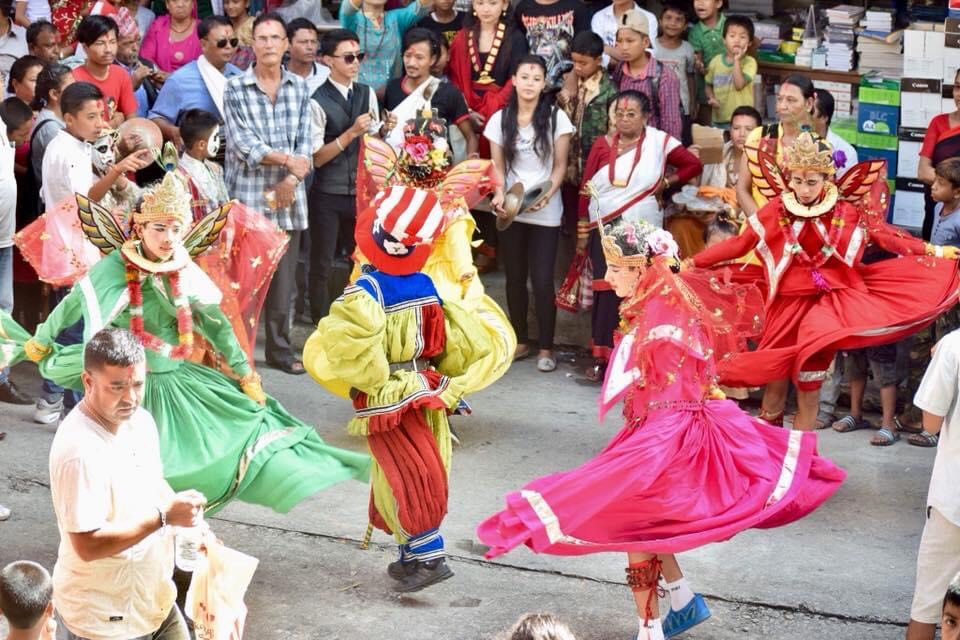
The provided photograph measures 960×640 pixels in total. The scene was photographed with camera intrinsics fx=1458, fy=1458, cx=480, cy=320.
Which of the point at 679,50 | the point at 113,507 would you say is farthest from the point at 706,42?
the point at 113,507

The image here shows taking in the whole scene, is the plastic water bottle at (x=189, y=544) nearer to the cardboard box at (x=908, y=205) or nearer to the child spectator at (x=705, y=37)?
the cardboard box at (x=908, y=205)

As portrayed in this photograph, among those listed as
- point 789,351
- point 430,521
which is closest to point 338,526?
point 430,521

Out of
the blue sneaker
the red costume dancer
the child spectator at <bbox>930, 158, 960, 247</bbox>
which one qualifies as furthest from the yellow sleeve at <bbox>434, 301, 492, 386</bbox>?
the child spectator at <bbox>930, 158, 960, 247</bbox>

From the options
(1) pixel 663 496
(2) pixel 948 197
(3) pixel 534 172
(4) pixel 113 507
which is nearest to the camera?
(4) pixel 113 507

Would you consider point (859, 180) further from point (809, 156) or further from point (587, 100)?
point (587, 100)

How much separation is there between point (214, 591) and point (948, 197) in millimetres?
4964

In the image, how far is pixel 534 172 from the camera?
9.03 meters

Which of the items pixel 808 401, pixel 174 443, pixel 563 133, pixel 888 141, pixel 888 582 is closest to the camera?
pixel 174 443

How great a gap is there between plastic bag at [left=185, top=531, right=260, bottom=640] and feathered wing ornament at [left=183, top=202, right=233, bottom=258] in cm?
194

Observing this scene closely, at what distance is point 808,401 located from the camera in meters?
7.43

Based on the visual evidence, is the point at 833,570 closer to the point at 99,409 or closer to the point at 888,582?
the point at 888,582

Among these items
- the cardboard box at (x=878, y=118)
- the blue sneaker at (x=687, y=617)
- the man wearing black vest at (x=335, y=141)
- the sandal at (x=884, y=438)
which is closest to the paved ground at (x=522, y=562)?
the sandal at (x=884, y=438)

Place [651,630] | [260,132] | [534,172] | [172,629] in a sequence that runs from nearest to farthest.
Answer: [172,629] → [651,630] → [260,132] → [534,172]

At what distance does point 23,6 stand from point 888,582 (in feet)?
22.4
